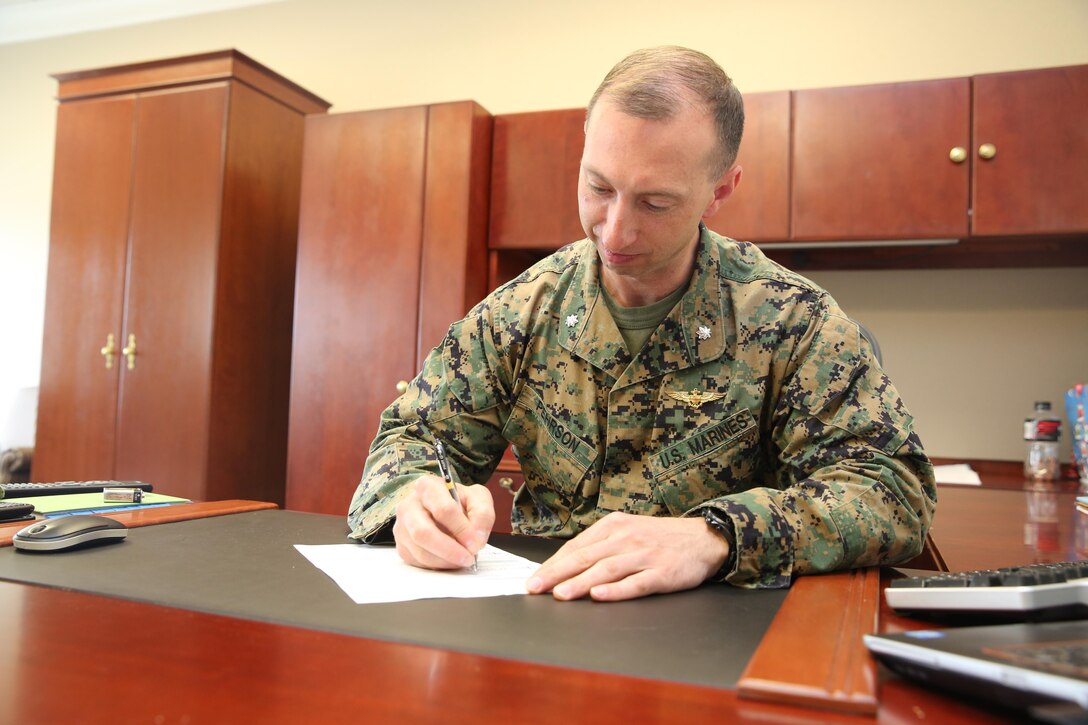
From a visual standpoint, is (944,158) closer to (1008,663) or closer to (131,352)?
(1008,663)

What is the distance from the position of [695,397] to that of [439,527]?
484mm

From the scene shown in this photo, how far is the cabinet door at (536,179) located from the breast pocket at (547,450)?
5.17ft

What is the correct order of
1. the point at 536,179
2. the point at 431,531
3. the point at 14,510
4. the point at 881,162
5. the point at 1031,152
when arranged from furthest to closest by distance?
the point at 536,179 → the point at 881,162 → the point at 1031,152 → the point at 14,510 → the point at 431,531

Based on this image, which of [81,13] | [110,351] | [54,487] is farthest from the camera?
[81,13]

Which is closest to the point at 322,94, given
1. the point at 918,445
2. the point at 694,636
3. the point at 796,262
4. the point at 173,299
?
the point at 173,299

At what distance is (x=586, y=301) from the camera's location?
4.59ft

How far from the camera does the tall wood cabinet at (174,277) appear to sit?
3234 mm

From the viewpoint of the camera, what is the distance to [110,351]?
3406mm

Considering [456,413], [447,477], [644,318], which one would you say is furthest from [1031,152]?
[447,477]

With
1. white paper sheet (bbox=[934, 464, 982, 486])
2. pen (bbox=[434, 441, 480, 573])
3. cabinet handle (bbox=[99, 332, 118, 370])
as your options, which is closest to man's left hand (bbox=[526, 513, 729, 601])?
pen (bbox=[434, 441, 480, 573])

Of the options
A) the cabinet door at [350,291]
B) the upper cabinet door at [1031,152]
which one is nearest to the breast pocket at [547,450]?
the cabinet door at [350,291]

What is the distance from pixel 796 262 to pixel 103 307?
278 centimetres

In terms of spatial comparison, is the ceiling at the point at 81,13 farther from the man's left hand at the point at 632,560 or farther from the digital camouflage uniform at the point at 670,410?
the man's left hand at the point at 632,560

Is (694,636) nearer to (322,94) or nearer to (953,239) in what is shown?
(953,239)
